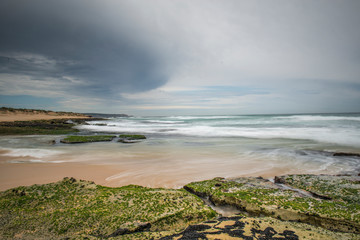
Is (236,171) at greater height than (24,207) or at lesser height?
lesser

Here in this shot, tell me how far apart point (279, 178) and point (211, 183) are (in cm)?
216

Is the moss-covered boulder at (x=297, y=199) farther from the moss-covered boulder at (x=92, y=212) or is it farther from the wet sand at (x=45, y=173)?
the wet sand at (x=45, y=173)

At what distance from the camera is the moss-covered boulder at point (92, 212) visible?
2.69m

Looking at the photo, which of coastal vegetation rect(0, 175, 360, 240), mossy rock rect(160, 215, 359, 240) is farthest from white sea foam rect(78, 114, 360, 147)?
mossy rock rect(160, 215, 359, 240)

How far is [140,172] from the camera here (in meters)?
6.84

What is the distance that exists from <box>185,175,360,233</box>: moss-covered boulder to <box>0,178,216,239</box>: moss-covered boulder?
2.57ft

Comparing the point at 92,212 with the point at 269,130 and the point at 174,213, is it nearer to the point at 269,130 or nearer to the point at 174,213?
the point at 174,213

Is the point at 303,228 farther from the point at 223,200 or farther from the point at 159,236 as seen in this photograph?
the point at 159,236

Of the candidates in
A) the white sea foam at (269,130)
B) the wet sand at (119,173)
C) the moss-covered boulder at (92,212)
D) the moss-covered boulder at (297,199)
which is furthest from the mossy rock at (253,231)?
the white sea foam at (269,130)

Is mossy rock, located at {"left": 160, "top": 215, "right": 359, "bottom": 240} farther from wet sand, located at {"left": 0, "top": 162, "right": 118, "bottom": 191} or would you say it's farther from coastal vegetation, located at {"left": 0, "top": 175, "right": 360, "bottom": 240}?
wet sand, located at {"left": 0, "top": 162, "right": 118, "bottom": 191}

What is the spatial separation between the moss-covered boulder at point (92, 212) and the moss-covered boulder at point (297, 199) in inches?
30.8

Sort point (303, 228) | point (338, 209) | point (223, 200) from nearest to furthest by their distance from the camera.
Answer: point (303, 228), point (338, 209), point (223, 200)

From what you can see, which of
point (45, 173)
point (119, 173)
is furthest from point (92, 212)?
point (45, 173)

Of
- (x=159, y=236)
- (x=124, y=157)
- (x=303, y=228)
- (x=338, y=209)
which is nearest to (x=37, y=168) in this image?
(x=124, y=157)
